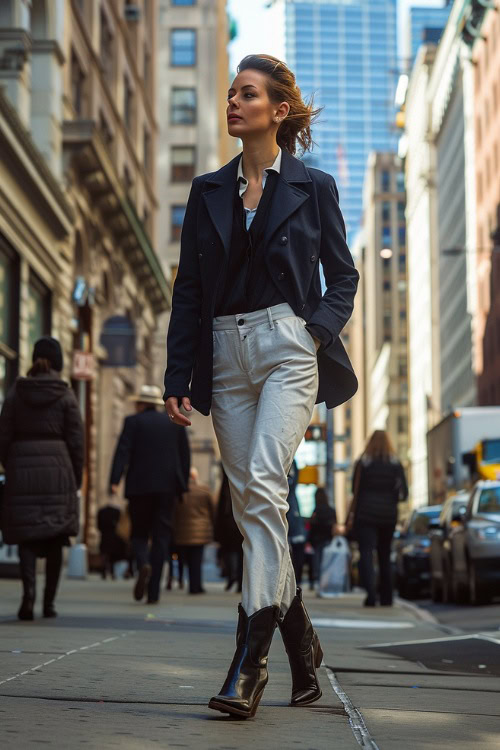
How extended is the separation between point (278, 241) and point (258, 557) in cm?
106

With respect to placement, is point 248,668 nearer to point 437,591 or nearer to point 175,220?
point 437,591

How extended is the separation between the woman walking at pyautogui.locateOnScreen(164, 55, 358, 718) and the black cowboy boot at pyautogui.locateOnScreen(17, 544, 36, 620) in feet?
15.7

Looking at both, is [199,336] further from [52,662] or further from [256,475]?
[52,662]

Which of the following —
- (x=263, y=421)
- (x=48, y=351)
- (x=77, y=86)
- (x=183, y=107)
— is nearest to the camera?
(x=263, y=421)

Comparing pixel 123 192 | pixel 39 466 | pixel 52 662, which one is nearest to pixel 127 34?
pixel 123 192

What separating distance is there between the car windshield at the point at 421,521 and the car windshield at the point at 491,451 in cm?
129

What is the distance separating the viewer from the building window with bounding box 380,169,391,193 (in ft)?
564

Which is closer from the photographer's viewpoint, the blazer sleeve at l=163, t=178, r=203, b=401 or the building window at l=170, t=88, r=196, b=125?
the blazer sleeve at l=163, t=178, r=203, b=401

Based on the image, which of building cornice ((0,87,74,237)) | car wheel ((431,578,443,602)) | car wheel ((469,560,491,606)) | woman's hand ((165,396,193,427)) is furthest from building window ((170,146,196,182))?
woman's hand ((165,396,193,427))

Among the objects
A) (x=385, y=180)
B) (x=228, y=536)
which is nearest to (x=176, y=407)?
(x=228, y=536)

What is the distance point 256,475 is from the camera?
4625 millimetres

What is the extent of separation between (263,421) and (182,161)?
67295mm

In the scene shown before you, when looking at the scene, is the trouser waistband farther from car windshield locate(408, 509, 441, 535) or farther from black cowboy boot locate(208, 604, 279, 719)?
car windshield locate(408, 509, 441, 535)

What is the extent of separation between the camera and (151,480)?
1306 centimetres
